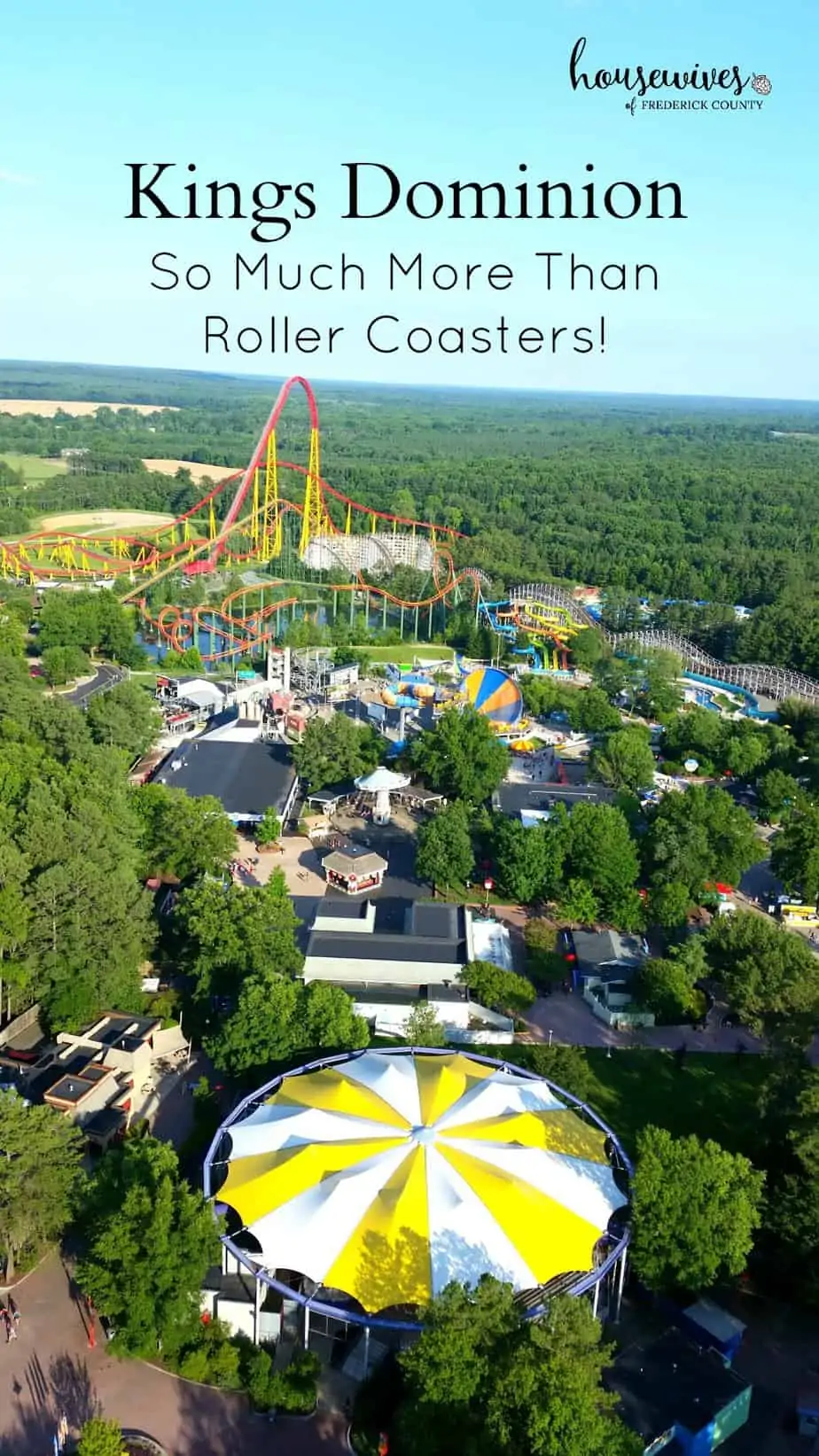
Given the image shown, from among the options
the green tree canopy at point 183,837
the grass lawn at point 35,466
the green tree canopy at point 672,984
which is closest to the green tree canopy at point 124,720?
the green tree canopy at point 183,837

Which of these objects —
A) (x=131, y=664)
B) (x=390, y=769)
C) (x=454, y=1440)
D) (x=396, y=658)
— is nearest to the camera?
(x=454, y=1440)

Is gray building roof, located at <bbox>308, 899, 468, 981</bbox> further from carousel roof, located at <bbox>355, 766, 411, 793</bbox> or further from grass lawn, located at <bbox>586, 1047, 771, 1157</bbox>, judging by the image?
carousel roof, located at <bbox>355, 766, 411, 793</bbox>

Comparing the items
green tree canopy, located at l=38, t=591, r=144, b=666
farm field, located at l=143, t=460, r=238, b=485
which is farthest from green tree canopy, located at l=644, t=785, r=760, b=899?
farm field, located at l=143, t=460, r=238, b=485

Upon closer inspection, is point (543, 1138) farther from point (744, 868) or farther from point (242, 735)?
point (242, 735)

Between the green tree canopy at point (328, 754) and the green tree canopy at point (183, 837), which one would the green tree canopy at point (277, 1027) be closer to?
the green tree canopy at point (183, 837)

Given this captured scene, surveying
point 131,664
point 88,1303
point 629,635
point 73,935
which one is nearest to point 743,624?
point 629,635

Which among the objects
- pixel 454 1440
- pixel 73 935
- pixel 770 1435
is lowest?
pixel 770 1435
